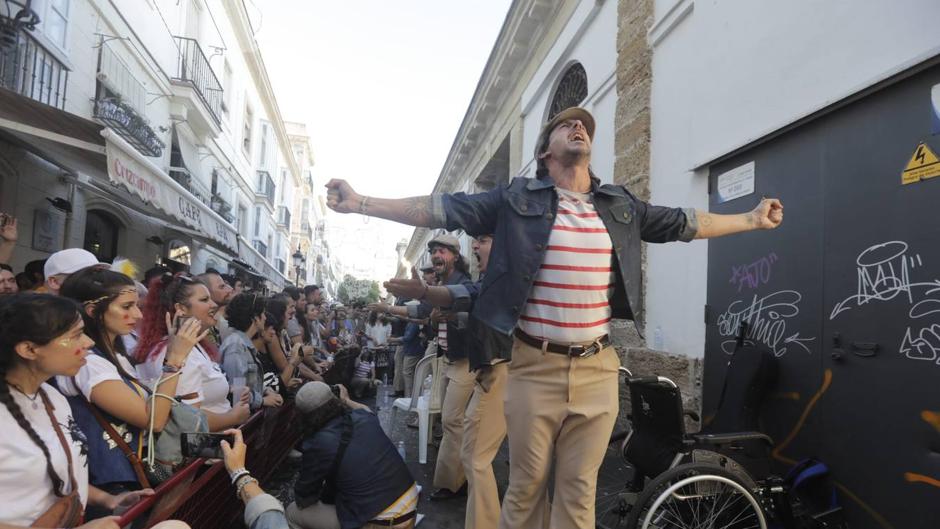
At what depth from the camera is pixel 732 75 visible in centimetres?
443

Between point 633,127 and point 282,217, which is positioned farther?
point 282,217

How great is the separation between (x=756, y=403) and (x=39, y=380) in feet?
12.8

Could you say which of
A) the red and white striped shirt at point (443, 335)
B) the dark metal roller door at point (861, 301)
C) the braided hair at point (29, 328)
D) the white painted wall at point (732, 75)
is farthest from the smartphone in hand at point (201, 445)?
the white painted wall at point (732, 75)

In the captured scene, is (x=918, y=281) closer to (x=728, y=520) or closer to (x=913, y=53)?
(x=913, y=53)

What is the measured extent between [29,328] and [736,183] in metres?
4.45

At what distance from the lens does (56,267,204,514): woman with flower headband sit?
216cm

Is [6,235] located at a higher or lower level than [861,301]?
higher

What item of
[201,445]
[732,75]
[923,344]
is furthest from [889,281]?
[201,445]

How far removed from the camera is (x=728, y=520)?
2916mm

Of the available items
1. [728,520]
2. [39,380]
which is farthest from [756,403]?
[39,380]

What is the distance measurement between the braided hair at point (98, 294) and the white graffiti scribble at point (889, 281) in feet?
12.4

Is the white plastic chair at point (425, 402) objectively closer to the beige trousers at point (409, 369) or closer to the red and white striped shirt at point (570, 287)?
the beige trousers at point (409, 369)

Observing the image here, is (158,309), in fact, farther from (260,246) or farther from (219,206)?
(260,246)

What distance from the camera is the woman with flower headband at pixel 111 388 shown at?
2160 mm
